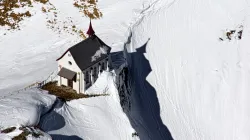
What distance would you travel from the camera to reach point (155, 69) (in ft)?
179

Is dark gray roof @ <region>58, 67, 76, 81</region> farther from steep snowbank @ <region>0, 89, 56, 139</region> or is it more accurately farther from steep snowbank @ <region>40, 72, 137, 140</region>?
steep snowbank @ <region>0, 89, 56, 139</region>

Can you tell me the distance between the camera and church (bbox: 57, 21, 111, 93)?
43.0m

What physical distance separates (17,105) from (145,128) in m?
14.4

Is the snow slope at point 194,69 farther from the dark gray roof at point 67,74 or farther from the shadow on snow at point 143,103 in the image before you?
the dark gray roof at point 67,74

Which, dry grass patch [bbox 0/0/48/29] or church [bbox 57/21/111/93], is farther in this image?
dry grass patch [bbox 0/0/48/29]

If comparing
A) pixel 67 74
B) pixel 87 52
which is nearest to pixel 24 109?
pixel 67 74

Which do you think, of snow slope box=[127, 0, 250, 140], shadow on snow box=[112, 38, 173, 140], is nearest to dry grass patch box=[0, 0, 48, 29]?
snow slope box=[127, 0, 250, 140]

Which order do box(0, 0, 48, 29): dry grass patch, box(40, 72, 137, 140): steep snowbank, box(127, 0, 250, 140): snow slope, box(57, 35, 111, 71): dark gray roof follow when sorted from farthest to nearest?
box(0, 0, 48, 29): dry grass patch → box(127, 0, 250, 140): snow slope → box(57, 35, 111, 71): dark gray roof → box(40, 72, 137, 140): steep snowbank

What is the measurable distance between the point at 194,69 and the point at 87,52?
56.6ft

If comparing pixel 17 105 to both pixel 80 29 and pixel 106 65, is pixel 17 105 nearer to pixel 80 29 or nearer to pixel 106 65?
pixel 106 65

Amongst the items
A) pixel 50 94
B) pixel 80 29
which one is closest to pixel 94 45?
pixel 50 94

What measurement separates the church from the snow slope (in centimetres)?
650

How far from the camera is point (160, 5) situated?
68625 mm

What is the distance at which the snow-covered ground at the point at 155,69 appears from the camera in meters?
41.0
